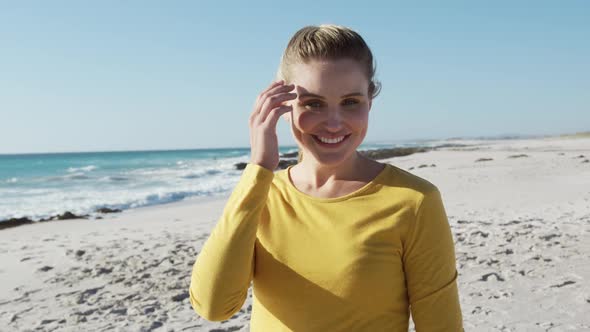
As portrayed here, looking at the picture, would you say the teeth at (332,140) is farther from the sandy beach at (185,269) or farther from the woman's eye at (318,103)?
the sandy beach at (185,269)

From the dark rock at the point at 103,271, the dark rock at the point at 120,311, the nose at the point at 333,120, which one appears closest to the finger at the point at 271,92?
the nose at the point at 333,120

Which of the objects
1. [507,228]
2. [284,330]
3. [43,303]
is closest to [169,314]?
[43,303]

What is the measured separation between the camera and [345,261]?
1575 mm

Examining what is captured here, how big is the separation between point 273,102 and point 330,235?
0.44 metres

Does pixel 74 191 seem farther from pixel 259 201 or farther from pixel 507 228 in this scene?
pixel 259 201

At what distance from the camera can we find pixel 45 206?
55.5ft

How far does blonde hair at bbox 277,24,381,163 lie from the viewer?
5.25 feet

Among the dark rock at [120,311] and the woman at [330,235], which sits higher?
the woman at [330,235]

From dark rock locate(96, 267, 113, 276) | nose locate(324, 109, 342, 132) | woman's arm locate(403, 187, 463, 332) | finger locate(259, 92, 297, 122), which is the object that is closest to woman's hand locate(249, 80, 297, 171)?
finger locate(259, 92, 297, 122)

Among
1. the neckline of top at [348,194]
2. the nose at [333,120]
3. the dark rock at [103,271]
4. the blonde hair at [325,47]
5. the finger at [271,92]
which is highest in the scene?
the blonde hair at [325,47]

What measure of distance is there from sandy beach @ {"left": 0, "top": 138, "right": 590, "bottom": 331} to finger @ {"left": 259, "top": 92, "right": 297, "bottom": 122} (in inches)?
141

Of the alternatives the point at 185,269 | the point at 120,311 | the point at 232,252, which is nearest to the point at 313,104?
the point at 232,252

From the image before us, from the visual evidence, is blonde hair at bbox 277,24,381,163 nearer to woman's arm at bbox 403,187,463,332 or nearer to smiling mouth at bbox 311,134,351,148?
smiling mouth at bbox 311,134,351,148

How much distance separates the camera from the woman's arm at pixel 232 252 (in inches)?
61.5
